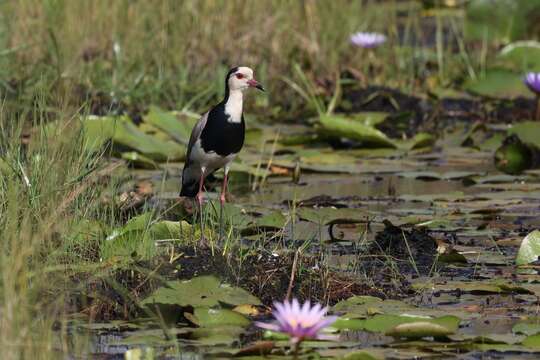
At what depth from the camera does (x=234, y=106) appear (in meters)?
6.35

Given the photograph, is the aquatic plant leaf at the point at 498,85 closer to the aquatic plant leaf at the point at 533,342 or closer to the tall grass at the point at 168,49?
the tall grass at the point at 168,49

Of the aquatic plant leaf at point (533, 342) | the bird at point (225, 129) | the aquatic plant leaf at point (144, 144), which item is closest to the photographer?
the aquatic plant leaf at point (533, 342)

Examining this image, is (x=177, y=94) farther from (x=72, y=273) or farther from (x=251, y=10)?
(x=72, y=273)

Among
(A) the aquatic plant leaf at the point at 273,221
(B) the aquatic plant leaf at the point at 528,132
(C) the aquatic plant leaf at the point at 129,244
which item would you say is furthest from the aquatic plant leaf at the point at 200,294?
(B) the aquatic plant leaf at the point at 528,132

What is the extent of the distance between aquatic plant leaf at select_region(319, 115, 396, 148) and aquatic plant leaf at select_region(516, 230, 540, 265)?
2572 millimetres

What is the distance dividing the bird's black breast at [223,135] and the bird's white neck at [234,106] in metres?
0.02

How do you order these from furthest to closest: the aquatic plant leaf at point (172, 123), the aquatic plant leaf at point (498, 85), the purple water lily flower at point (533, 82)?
the aquatic plant leaf at point (498, 85), the purple water lily flower at point (533, 82), the aquatic plant leaf at point (172, 123)

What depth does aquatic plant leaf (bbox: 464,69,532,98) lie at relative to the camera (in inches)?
380

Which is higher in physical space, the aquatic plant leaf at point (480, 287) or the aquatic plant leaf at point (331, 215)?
the aquatic plant leaf at point (331, 215)

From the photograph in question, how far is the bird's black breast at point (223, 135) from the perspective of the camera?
6312 mm

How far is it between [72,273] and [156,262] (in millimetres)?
331

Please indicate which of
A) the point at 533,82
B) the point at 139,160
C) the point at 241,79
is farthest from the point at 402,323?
the point at 533,82

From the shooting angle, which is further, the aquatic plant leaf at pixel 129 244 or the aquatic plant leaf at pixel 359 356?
the aquatic plant leaf at pixel 129 244

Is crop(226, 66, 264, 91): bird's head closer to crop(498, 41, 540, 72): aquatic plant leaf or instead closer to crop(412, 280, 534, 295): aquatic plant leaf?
crop(412, 280, 534, 295): aquatic plant leaf
